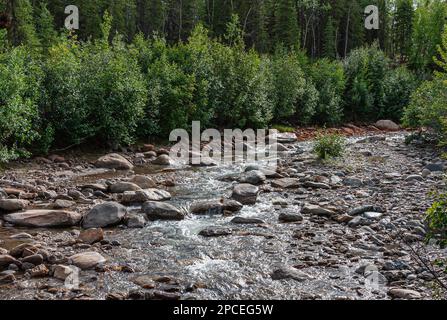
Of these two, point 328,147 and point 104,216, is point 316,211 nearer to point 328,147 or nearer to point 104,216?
point 104,216

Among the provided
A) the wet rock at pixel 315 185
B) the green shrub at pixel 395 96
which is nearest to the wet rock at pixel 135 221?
the wet rock at pixel 315 185

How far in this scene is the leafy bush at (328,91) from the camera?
33.1 metres

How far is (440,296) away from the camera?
640 centimetres

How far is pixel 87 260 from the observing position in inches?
310

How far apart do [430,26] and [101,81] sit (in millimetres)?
52831

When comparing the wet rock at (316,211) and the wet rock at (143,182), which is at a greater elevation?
the wet rock at (143,182)

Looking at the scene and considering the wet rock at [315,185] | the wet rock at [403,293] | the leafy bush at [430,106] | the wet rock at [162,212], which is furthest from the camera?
the leafy bush at [430,106]

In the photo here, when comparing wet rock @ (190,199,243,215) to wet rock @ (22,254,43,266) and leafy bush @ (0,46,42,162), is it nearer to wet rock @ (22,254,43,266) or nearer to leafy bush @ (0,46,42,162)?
wet rock @ (22,254,43,266)

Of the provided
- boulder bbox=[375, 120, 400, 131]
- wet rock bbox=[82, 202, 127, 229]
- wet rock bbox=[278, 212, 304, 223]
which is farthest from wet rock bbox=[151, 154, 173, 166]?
boulder bbox=[375, 120, 400, 131]

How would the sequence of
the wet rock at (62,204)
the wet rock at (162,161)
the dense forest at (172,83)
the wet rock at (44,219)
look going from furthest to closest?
the wet rock at (162,161) < the dense forest at (172,83) < the wet rock at (62,204) < the wet rock at (44,219)

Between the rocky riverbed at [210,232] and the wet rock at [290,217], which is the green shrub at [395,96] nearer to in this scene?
the rocky riverbed at [210,232]

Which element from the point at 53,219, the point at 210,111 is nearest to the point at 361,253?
the point at 53,219

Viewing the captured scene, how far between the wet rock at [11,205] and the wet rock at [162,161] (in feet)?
24.1
